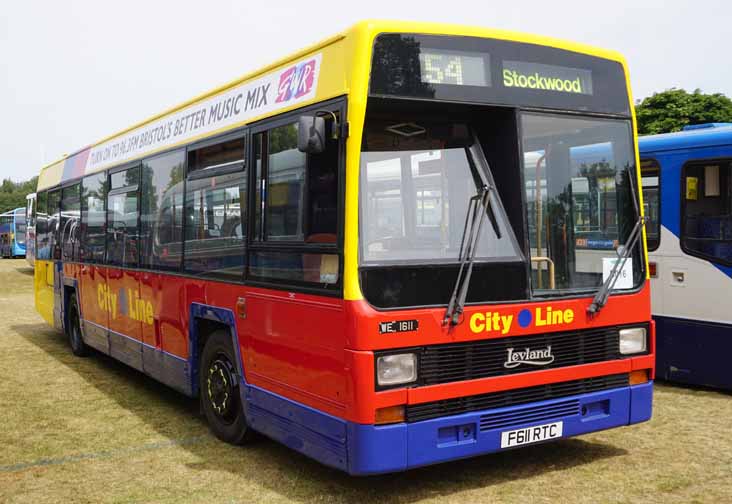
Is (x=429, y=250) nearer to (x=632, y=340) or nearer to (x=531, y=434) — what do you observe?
(x=531, y=434)

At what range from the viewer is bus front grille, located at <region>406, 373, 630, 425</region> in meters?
5.00

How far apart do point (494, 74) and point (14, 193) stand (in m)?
149

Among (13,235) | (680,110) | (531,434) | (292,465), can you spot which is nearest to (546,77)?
(531,434)

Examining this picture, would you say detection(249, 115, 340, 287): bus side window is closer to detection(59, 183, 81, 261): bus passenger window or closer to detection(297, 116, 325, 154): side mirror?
detection(297, 116, 325, 154): side mirror

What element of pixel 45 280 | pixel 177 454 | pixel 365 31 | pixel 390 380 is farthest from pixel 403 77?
pixel 45 280

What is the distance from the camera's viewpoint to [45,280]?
13.7m

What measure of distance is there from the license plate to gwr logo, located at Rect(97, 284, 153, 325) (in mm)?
4441

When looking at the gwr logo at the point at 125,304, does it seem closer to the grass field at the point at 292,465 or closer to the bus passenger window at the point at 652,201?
the grass field at the point at 292,465

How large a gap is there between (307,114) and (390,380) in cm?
184

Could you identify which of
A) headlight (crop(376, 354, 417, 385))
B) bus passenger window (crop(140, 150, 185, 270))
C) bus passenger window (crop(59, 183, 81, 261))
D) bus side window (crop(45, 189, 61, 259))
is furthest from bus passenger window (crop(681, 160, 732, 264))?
bus side window (crop(45, 189, 61, 259))

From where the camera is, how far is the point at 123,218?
30.9ft

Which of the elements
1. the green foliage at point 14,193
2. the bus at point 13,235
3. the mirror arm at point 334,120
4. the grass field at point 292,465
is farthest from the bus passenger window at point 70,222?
the green foliage at point 14,193

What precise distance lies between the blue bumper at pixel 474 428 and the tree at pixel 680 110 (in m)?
28.7

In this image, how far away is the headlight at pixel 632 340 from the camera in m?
5.83
